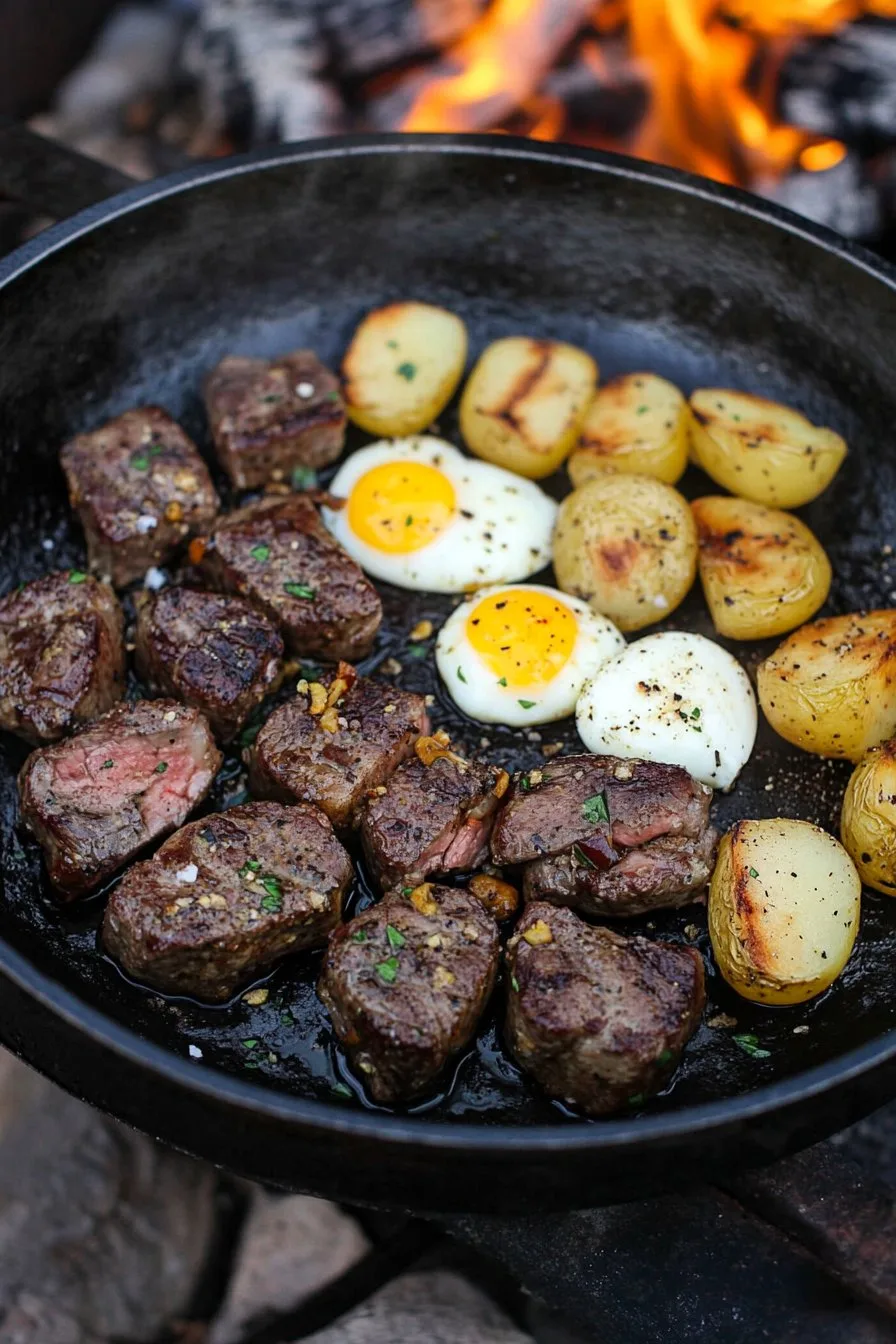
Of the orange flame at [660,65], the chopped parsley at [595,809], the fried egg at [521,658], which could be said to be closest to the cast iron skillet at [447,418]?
the fried egg at [521,658]

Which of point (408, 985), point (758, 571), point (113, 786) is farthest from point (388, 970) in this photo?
point (758, 571)

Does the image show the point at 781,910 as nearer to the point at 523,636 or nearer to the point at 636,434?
the point at 523,636

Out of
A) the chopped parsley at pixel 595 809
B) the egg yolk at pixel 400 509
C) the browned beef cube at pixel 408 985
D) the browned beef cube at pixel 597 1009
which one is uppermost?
the egg yolk at pixel 400 509

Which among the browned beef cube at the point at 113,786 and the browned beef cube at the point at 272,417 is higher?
the browned beef cube at the point at 272,417

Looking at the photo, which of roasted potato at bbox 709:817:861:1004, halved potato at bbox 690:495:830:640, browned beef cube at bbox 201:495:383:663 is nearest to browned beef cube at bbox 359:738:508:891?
browned beef cube at bbox 201:495:383:663

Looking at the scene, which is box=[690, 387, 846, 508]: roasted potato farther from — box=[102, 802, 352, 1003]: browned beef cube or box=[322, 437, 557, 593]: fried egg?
box=[102, 802, 352, 1003]: browned beef cube

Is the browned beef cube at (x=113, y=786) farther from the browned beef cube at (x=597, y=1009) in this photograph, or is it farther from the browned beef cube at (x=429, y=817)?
the browned beef cube at (x=597, y=1009)

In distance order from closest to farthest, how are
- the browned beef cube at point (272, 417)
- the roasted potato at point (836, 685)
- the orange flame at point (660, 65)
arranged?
1. the roasted potato at point (836, 685)
2. the browned beef cube at point (272, 417)
3. the orange flame at point (660, 65)

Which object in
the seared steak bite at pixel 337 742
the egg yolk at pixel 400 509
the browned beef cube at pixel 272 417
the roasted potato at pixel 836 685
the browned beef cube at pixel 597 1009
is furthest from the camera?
the browned beef cube at pixel 272 417
